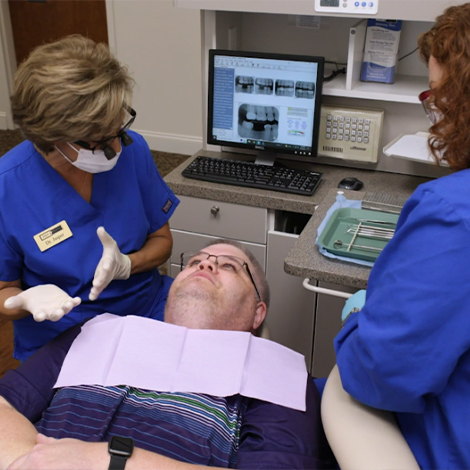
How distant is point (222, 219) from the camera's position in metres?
2.26

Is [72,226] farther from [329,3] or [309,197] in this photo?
[329,3]

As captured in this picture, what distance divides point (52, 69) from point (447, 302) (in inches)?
40.8

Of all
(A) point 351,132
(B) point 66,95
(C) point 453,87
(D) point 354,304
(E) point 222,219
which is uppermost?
(C) point 453,87

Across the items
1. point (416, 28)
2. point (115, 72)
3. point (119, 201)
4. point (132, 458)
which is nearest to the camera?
point (132, 458)

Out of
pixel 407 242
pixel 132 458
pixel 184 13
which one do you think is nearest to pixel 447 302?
pixel 407 242

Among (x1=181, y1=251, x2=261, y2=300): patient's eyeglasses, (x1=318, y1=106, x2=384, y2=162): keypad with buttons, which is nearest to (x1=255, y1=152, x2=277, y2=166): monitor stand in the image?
(x1=318, y1=106, x2=384, y2=162): keypad with buttons

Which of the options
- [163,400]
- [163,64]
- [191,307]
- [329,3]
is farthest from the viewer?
[163,64]

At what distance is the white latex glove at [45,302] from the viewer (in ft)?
4.38

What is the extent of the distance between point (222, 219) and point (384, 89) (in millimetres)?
816

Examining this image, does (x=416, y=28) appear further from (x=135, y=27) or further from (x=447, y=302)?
(x=135, y=27)

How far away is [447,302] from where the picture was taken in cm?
84

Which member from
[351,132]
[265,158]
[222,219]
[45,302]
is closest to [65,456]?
[45,302]

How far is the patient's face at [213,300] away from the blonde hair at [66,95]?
18.3 inches

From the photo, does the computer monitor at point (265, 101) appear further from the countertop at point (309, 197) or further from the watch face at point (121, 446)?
the watch face at point (121, 446)
